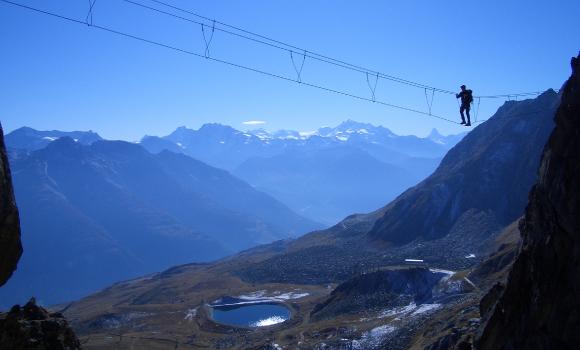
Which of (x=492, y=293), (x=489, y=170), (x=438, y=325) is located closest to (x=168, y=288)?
(x=489, y=170)

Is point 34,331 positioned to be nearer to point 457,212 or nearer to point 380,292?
point 380,292

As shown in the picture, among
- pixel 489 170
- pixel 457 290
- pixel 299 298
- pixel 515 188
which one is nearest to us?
pixel 457 290

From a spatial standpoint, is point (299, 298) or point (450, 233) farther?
point (450, 233)

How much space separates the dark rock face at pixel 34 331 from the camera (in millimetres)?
22828

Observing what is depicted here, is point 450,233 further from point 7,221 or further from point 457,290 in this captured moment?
point 7,221


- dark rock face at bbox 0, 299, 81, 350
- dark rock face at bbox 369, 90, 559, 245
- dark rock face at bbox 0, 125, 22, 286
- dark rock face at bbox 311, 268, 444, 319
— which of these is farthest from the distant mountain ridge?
dark rock face at bbox 0, 125, 22, 286

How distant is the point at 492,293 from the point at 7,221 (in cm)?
2338

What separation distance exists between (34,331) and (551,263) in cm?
2106

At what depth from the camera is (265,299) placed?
402 ft

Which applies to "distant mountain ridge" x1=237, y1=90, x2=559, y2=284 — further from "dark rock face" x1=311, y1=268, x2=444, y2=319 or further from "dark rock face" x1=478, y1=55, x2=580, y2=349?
"dark rock face" x1=478, y1=55, x2=580, y2=349

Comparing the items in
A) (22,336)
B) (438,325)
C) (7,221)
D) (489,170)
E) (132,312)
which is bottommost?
(132,312)

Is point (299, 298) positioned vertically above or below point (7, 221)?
below

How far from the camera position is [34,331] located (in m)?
23.2

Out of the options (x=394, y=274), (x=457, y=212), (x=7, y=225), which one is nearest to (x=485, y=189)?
(x=457, y=212)
